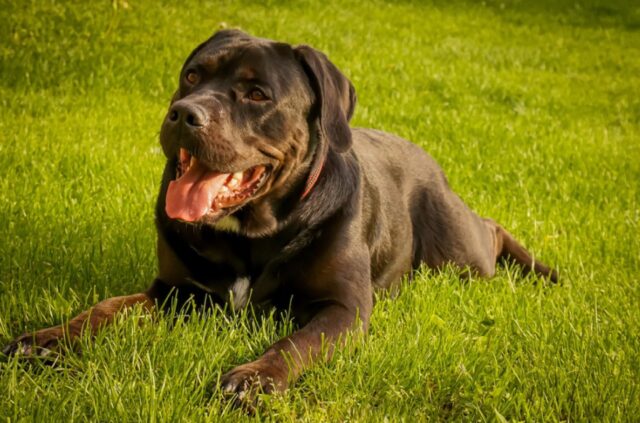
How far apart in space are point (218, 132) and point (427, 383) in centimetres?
132

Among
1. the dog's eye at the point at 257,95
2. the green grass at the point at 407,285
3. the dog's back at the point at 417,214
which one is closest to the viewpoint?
the green grass at the point at 407,285

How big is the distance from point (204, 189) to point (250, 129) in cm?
33

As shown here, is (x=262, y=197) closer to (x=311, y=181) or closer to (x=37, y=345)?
(x=311, y=181)

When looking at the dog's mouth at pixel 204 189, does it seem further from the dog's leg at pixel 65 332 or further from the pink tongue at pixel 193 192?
the dog's leg at pixel 65 332

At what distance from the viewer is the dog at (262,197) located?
133 inches

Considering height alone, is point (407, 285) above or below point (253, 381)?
below

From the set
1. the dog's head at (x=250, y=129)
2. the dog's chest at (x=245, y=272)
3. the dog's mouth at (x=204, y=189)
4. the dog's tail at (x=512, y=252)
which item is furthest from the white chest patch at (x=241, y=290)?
the dog's tail at (x=512, y=252)

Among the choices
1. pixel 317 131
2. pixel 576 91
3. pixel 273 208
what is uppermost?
pixel 317 131

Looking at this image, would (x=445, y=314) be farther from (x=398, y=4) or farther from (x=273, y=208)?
(x=398, y=4)

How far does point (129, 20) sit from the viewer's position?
1054 cm

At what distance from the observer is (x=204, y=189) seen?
3.47m

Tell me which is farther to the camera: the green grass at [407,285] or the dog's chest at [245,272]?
the dog's chest at [245,272]

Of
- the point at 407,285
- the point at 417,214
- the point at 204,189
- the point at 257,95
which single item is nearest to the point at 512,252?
the point at 417,214

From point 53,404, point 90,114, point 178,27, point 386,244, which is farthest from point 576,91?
point 53,404
